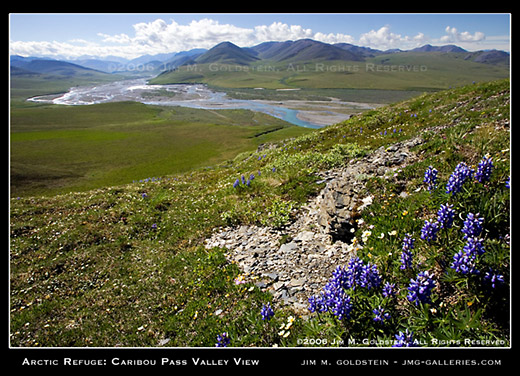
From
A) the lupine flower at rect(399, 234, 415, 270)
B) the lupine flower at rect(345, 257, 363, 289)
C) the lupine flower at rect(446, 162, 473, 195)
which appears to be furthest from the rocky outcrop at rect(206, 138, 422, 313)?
the lupine flower at rect(446, 162, 473, 195)

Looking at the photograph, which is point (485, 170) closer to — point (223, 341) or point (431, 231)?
point (431, 231)

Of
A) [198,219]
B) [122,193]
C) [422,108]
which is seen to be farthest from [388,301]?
[422,108]

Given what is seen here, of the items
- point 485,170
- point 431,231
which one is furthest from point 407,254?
point 485,170

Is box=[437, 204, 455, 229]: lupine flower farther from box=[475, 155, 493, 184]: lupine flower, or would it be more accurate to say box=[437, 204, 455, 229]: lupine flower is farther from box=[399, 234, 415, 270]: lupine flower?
box=[475, 155, 493, 184]: lupine flower

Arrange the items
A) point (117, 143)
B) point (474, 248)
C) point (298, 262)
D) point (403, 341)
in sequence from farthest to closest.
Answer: point (117, 143)
point (298, 262)
point (474, 248)
point (403, 341)

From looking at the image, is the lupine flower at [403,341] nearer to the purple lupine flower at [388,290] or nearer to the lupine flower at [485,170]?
the purple lupine flower at [388,290]

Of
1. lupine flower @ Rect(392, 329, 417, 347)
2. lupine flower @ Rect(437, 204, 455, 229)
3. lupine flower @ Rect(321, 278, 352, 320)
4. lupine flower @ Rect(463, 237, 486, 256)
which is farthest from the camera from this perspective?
lupine flower @ Rect(437, 204, 455, 229)
